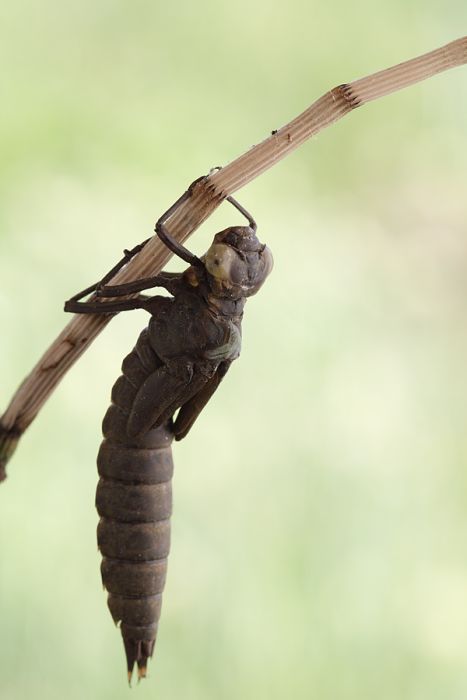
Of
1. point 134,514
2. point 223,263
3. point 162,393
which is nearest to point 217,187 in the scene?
point 223,263

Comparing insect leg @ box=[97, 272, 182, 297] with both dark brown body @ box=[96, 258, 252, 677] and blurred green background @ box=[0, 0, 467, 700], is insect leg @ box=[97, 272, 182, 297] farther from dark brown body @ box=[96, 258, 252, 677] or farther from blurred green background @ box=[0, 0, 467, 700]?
blurred green background @ box=[0, 0, 467, 700]

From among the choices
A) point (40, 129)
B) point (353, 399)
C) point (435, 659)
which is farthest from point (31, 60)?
point (435, 659)

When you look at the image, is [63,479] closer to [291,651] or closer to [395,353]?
[291,651]

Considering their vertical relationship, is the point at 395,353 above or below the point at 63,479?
above

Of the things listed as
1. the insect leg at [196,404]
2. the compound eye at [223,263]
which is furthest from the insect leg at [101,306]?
the insect leg at [196,404]

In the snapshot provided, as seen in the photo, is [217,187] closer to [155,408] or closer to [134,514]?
[155,408]

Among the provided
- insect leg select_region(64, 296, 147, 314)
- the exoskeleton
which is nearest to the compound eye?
the exoskeleton
